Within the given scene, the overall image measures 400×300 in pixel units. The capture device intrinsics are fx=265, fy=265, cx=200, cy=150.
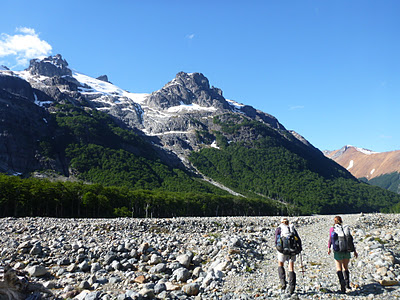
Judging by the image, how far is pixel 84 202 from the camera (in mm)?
72000

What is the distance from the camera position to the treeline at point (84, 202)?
64062mm

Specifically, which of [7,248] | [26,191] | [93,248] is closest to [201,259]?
[93,248]

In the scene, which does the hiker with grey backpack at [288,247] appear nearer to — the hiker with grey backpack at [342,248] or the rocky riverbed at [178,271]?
→ the rocky riverbed at [178,271]

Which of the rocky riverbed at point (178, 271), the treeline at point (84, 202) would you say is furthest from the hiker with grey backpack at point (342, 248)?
the treeline at point (84, 202)

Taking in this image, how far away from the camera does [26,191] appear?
64250 mm

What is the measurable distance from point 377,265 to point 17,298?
17862 mm

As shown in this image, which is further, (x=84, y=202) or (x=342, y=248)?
(x=84, y=202)

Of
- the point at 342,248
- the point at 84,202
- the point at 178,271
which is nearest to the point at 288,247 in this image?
the point at 342,248

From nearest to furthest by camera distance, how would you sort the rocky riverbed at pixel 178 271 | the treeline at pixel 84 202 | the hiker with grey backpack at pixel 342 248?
the rocky riverbed at pixel 178 271, the hiker with grey backpack at pixel 342 248, the treeline at pixel 84 202

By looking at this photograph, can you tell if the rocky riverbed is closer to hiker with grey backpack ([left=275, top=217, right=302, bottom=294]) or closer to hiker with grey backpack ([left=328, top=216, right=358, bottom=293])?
hiker with grey backpack ([left=328, top=216, right=358, bottom=293])

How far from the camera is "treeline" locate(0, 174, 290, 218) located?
6406 cm

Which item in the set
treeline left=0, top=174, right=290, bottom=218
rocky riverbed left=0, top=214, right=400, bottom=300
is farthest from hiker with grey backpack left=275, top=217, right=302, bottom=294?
treeline left=0, top=174, right=290, bottom=218

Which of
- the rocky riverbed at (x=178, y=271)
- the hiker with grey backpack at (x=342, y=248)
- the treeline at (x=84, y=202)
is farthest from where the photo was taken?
the treeline at (x=84, y=202)

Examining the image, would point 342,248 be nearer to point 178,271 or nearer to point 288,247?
point 288,247
